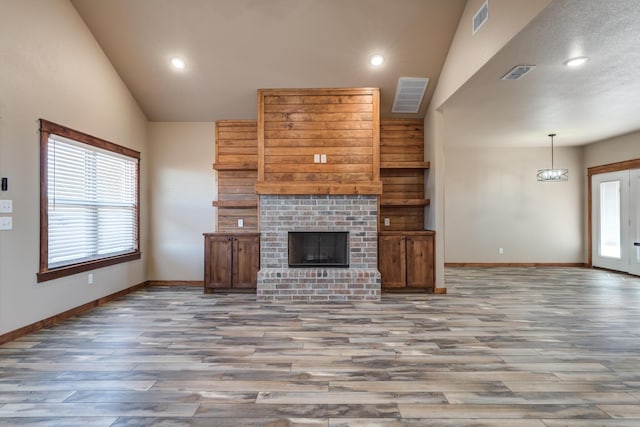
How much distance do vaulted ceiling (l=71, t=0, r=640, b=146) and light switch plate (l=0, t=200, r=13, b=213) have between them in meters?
2.51

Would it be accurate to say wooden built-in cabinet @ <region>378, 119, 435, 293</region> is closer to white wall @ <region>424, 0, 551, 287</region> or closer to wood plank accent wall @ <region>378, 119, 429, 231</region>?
wood plank accent wall @ <region>378, 119, 429, 231</region>

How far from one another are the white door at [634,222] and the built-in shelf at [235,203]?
7.31 meters

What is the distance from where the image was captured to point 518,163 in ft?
25.8

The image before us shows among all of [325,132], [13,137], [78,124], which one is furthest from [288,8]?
[13,137]

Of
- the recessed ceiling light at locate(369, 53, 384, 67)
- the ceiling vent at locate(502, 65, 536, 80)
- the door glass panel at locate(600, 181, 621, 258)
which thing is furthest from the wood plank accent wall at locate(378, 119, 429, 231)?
the door glass panel at locate(600, 181, 621, 258)

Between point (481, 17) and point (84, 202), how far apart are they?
522 centimetres

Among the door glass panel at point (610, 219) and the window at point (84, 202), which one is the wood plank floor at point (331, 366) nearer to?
the window at point (84, 202)

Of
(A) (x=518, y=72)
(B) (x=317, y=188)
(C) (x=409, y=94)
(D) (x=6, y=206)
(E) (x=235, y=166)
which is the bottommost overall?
(D) (x=6, y=206)

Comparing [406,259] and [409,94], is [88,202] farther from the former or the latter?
[409,94]

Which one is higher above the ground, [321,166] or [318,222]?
[321,166]

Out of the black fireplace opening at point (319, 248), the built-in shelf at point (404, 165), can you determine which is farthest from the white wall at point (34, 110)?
the built-in shelf at point (404, 165)

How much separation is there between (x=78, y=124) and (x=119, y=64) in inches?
48.4

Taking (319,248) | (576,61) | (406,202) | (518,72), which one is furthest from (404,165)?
(576,61)

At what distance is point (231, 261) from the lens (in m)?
5.30
